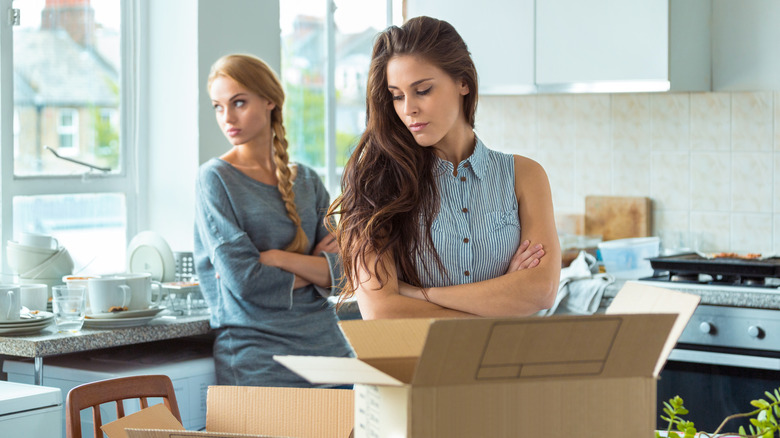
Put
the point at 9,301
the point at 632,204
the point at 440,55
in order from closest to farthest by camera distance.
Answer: the point at 440,55 → the point at 9,301 → the point at 632,204

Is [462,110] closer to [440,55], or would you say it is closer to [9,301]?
[440,55]

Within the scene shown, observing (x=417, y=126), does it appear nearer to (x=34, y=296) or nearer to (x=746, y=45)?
(x=34, y=296)

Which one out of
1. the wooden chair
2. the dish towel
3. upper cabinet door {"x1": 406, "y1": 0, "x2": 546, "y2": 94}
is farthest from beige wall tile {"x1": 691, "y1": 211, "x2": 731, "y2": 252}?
the wooden chair

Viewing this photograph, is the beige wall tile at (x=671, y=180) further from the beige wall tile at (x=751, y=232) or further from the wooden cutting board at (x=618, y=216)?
the beige wall tile at (x=751, y=232)

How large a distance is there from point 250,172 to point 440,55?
1162mm

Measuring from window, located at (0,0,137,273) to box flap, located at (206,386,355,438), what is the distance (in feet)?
6.77

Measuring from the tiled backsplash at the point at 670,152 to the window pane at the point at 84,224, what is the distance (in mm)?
1754

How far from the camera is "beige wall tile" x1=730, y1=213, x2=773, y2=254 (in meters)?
3.53

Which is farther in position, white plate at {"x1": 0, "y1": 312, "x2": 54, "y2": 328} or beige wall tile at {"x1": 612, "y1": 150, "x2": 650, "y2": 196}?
beige wall tile at {"x1": 612, "y1": 150, "x2": 650, "y2": 196}

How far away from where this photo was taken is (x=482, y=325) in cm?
79

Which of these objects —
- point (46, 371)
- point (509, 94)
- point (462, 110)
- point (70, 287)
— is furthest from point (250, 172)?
point (509, 94)

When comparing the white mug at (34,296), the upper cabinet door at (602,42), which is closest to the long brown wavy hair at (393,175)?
the white mug at (34,296)

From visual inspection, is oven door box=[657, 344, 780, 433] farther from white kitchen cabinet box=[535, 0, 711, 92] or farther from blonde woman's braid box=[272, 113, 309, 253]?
blonde woman's braid box=[272, 113, 309, 253]

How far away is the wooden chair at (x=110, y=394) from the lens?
167 cm
